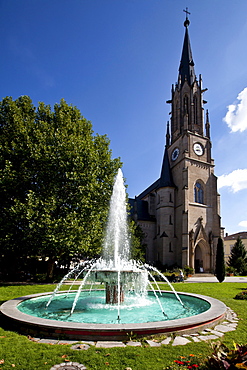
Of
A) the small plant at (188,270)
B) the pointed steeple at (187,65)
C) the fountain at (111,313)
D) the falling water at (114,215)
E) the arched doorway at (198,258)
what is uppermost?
the pointed steeple at (187,65)

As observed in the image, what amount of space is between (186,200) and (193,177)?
448 centimetres

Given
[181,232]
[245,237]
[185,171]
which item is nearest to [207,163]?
[185,171]

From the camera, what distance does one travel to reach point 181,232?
38.7m

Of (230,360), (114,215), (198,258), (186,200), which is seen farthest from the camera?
(198,258)

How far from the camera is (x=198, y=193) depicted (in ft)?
135

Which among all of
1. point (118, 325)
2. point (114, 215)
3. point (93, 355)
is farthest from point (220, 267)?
point (93, 355)

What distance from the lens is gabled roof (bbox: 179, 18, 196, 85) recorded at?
47750 mm

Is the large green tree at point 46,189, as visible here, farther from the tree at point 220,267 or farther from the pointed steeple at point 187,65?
the pointed steeple at point 187,65

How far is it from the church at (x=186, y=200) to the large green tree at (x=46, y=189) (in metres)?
20.4

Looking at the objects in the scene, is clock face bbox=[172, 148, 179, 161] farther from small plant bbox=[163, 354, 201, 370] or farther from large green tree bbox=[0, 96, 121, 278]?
small plant bbox=[163, 354, 201, 370]

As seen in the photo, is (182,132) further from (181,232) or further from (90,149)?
(90,149)

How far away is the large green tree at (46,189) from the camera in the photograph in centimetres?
1727

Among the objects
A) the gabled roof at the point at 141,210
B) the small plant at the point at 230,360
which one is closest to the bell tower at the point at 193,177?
the gabled roof at the point at 141,210

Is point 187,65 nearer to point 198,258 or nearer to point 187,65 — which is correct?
point 187,65
